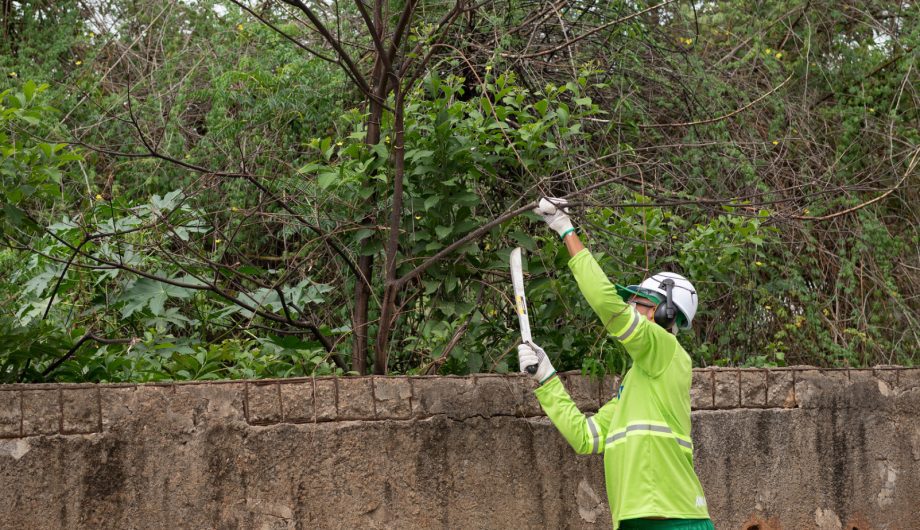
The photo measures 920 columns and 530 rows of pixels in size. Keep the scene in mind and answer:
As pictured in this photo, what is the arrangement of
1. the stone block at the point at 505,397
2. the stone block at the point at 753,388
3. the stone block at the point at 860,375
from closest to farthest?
the stone block at the point at 505,397 < the stone block at the point at 753,388 < the stone block at the point at 860,375

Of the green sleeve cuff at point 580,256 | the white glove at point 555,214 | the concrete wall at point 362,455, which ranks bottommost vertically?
the concrete wall at point 362,455

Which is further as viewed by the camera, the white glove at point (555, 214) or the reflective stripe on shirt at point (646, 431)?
the white glove at point (555, 214)

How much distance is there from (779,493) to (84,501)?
3.33m

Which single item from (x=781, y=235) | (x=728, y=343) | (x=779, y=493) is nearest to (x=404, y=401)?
(x=779, y=493)

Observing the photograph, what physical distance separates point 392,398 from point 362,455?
260mm

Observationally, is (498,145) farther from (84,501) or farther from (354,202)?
(84,501)

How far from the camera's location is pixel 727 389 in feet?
17.1

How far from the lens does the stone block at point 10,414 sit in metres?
3.80

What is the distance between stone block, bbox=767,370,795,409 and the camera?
5359 millimetres

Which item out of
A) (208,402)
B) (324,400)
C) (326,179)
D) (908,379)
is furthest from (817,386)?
(208,402)

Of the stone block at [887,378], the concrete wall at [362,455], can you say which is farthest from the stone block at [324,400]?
the stone block at [887,378]

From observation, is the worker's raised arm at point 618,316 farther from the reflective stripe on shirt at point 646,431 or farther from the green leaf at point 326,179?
the green leaf at point 326,179

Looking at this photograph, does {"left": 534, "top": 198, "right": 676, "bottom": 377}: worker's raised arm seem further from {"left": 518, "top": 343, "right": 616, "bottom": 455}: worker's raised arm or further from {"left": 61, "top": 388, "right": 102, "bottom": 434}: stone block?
{"left": 61, "top": 388, "right": 102, "bottom": 434}: stone block

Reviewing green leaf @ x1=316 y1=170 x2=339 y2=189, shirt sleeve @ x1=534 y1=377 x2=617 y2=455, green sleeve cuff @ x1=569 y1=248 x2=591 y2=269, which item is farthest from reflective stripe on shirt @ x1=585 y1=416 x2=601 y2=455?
green leaf @ x1=316 y1=170 x2=339 y2=189
